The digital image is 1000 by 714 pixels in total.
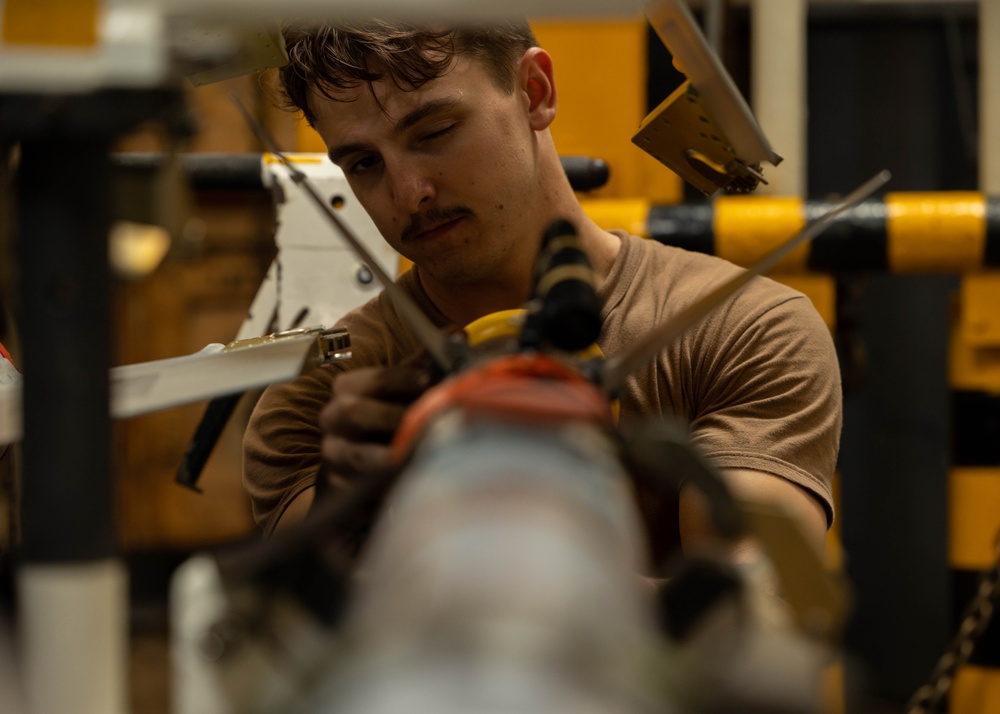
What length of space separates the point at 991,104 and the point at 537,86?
1.18m

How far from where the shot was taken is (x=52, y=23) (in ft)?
1.45

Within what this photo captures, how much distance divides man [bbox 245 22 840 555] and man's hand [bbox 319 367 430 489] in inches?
14.7

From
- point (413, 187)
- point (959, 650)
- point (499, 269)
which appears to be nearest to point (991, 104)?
point (959, 650)

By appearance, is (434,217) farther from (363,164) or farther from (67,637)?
(67,637)

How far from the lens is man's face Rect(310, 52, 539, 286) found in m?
1.06

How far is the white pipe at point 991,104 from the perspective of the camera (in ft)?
6.66

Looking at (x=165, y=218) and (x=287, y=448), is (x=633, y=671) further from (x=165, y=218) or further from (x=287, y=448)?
(x=287, y=448)

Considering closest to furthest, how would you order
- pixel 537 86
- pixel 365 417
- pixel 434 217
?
1. pixel 365 417
2. pixel 434 217
3. pixel 537 86

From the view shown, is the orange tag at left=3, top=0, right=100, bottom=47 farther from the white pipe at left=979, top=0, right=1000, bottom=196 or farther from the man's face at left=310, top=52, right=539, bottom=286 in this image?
the white pipe at left=979, top=0, right=1000, bottom=196

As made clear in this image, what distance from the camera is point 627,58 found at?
214cm

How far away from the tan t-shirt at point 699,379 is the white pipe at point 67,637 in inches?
25.3

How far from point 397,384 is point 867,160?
7.52 feet

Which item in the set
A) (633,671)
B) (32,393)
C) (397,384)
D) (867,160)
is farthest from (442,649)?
(867,160)

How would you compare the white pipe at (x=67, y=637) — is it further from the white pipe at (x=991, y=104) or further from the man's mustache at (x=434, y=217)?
the white pipe at (x=991, y=104)
